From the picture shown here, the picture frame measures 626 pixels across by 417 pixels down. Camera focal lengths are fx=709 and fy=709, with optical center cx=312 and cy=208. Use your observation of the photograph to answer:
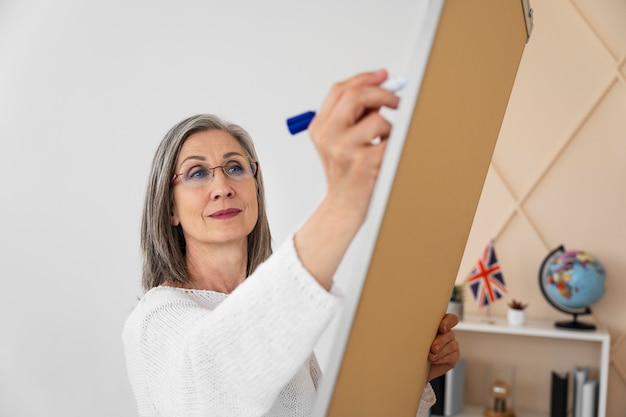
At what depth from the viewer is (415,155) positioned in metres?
0.47

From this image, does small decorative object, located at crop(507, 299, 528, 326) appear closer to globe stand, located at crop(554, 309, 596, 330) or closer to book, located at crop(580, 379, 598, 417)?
globe stand, located at crop(554, 309, 596, 330)

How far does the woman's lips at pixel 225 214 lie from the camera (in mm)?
981

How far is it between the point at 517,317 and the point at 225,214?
61.6 inches

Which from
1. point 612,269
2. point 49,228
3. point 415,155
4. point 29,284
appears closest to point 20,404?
point 29,284

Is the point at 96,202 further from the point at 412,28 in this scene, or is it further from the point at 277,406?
the point at 277,406

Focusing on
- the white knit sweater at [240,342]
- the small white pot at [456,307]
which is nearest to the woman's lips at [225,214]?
the white knit sweater at [240,342]

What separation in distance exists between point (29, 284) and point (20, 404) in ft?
1.48

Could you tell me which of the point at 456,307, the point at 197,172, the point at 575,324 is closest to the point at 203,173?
the point at 197,172

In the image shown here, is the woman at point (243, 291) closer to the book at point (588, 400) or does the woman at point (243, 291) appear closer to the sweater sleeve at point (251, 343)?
the sweater sleeve at point (251, 343)

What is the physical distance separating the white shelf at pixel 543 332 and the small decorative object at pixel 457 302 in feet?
0.15

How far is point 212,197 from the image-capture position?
0.97m

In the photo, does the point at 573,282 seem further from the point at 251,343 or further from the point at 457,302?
the point at 251,343

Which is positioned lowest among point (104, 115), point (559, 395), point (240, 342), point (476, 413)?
point (476, 413)

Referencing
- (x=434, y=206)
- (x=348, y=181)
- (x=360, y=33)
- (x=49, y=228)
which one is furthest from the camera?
(x=49, y=228)
